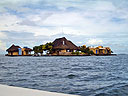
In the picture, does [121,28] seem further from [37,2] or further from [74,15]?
[37,2]

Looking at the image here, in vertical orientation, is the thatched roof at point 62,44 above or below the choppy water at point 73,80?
above

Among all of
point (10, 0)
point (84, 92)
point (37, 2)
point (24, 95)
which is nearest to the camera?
point (24, 95)

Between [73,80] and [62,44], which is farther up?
[62,44]

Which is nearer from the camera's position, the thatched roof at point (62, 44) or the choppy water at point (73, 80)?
the choppy water at point (73, 80)

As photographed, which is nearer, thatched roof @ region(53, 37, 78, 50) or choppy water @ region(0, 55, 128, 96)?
choppy water @ region(0, 55, 128, 96)

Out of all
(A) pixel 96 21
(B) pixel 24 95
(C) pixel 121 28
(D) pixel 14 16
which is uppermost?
(D) pixel 14 16

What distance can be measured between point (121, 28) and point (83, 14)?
156 centimetres

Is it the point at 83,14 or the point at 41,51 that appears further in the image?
the point at 41,51

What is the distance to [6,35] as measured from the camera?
26.2 feet

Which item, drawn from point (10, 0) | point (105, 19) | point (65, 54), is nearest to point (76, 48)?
point (65, 54)

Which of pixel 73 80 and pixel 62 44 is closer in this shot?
pixel 73 80

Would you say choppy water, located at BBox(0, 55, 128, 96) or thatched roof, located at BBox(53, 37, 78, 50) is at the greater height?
thatched roof, located at BBox(53, 37, 78, 50)

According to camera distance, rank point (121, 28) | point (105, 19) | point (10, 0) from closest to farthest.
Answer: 1. point (10, 0)
2. point (121, 28)
3. point (105, 19)

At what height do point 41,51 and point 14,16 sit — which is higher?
point 14,16
